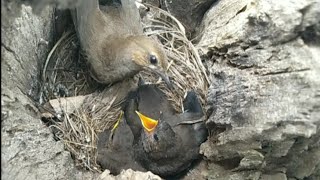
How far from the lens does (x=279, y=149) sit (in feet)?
8.98

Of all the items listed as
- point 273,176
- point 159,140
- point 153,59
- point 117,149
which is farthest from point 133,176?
point 153,59

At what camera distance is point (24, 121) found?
2789 mm

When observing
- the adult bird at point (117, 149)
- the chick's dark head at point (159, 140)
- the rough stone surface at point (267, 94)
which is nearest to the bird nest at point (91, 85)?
the adult bird at point (117, 149)

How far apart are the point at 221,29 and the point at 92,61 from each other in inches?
36.4

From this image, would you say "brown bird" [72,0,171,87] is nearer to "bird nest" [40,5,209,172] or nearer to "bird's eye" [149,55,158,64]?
"bird's eye" [149,55,158,64]

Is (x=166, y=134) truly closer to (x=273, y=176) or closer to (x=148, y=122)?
(x=148, y=122)

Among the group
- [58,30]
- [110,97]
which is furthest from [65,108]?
[58,30]

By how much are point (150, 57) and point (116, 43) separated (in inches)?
12.8

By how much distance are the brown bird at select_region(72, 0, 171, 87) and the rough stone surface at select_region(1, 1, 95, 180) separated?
0.45m

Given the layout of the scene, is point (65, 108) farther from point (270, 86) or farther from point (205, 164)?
point (270, 86)

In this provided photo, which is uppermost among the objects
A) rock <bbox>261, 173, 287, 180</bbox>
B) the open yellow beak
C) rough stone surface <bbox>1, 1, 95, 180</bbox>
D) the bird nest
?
rough stone surface <bbox>1, 1, 95, 180</bbox>

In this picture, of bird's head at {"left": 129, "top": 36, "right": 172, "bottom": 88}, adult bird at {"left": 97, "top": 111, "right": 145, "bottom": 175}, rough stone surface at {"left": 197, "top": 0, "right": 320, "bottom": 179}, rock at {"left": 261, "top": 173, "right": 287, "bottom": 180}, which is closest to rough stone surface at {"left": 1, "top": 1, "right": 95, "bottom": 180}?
adult bird at {"left": 97, "top": 111, "right": 145, "bottom": 175}

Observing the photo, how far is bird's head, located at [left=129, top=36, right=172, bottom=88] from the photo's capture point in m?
3.52

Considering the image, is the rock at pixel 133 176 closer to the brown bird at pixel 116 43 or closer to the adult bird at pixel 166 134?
the adult bird at pixel 166 134
